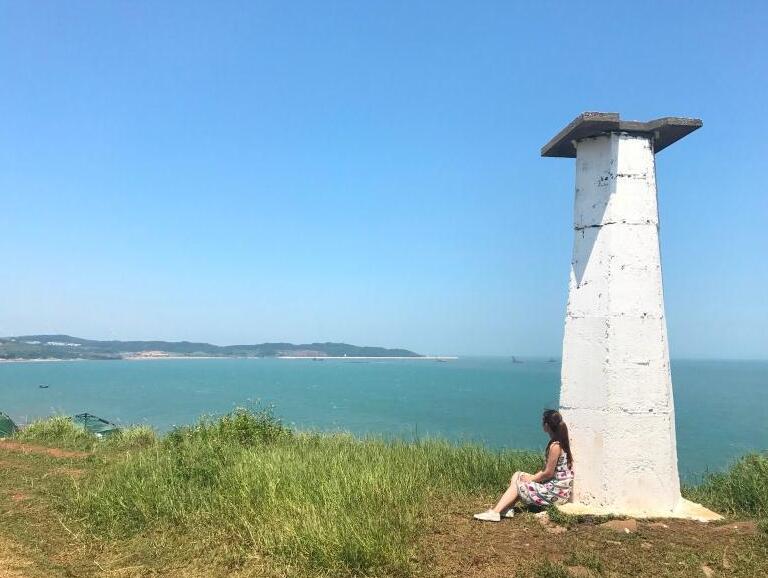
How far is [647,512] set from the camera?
21.0ft

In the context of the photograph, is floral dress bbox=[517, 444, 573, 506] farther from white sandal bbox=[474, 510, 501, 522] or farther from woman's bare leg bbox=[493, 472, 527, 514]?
white sandal bbox=[474, 510, 501, 522]

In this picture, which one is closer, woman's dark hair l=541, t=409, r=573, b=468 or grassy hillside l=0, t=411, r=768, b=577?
grassy hillside l=0, t=411, r=768, b=577

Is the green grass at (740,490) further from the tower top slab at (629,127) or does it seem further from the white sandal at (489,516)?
the tower top slab at (629,127)

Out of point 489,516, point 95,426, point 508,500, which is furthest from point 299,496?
point 95,426

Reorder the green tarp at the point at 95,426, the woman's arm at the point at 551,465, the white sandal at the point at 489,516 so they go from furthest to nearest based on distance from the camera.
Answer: the green tarp at the point at 95,426 → the woman's arm at the point at 551,465 → the white sandal at the point at 489,516

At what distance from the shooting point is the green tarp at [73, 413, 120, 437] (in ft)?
49.5

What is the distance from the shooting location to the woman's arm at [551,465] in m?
6.65

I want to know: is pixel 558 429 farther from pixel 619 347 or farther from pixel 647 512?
pixel 647 512

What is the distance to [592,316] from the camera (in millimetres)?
6844

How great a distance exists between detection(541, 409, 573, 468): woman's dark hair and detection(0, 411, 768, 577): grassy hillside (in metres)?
0.85

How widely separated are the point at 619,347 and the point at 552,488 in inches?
66.2

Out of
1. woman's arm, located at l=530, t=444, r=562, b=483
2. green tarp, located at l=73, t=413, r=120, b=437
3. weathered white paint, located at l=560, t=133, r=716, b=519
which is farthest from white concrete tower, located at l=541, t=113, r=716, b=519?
green tarp, located at l=73, t=413, r=120, b=437

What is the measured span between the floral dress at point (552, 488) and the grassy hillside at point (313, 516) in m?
0.25

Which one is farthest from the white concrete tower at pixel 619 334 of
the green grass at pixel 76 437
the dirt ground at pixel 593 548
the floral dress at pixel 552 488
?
the green grass at pixel 76 437
